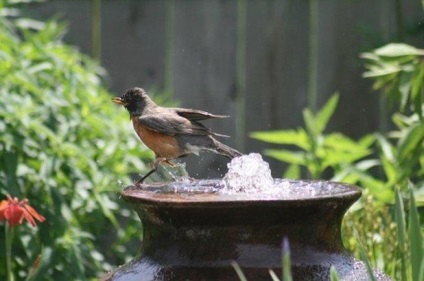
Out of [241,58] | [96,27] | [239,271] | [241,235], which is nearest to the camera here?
[239,271]

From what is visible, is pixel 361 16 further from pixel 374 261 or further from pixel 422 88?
pixel 374 261

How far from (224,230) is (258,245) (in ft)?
0.25

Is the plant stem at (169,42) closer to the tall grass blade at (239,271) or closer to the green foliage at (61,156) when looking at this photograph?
the green foliage at (61,156)

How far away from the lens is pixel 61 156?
4570mm

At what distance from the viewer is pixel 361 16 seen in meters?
6.69

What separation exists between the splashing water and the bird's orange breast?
0.31 meters

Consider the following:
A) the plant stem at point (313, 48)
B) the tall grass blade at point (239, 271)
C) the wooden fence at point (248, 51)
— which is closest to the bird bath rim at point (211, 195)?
the tall grass blade at point (239, 271)

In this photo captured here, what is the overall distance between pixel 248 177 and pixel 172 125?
0.38 m

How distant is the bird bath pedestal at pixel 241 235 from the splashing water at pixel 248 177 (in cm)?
19

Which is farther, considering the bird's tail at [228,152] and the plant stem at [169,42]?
the plant stem at [169,42]

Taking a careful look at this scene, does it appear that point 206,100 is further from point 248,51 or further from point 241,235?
point 241,235

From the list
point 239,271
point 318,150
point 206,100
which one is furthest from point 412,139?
point 206,100

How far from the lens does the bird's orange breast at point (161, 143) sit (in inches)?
121

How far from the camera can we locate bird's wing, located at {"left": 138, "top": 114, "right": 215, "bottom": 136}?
305 centimetres
